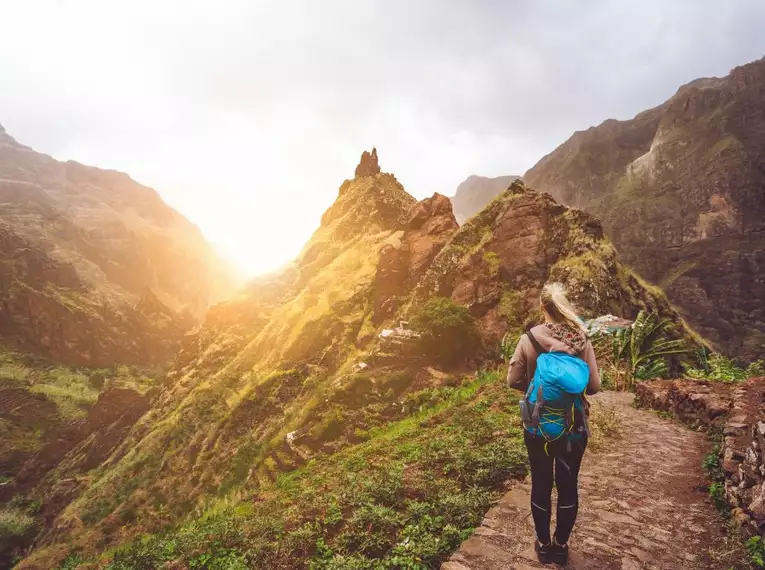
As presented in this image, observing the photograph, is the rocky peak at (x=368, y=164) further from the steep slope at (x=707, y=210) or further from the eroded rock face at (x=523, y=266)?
the steep slope at (x=707, y=210)

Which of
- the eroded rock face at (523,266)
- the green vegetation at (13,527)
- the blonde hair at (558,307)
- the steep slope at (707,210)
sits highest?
the steep slope at (707,210)

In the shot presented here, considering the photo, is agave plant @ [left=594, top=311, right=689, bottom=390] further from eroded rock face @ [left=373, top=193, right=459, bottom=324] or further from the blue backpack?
eroded rock face @ [left=373, top=193, right=459, bottom=324]

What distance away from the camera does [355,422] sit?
2523cm

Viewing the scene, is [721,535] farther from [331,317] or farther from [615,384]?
[331,317]

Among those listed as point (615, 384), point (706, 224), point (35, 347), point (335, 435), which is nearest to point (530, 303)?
point (615, 384)

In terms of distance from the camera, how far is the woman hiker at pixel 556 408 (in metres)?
3.41

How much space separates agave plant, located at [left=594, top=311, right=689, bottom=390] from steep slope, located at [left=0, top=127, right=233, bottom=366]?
118 meters

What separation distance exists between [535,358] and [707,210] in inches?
4684

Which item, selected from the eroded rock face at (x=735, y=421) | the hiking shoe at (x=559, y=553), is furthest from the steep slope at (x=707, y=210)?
the hiking shoe at (x=559, y=553)

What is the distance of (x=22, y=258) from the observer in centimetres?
9606

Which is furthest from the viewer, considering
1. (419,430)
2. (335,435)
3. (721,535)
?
→ (335,435)

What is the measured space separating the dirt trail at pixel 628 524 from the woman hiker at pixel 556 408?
0.54m

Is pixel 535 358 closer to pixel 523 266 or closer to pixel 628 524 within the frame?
pixel 628 524

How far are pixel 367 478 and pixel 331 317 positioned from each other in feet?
112
